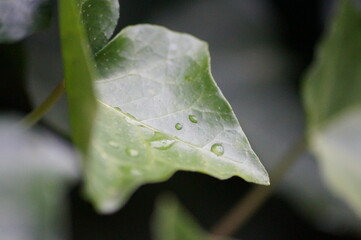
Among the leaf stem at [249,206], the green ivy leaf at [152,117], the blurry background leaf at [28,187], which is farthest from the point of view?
the leaf stem at [249,206]

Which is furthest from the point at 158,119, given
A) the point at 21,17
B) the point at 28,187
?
the point at 28,187

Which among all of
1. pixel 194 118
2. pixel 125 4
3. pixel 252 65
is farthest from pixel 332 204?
pixel 194 118

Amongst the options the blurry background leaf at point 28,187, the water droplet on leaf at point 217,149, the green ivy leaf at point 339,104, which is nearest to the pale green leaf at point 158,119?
the water droplet on leaf at point 217,149

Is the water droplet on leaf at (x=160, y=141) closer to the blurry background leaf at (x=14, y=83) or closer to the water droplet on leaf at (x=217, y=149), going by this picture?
the water droplet on leaf at (x=217, y=149)

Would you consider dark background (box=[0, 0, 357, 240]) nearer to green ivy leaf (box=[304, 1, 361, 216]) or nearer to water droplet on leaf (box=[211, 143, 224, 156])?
green ivy leaf (box=[304, 1, 361, 216])

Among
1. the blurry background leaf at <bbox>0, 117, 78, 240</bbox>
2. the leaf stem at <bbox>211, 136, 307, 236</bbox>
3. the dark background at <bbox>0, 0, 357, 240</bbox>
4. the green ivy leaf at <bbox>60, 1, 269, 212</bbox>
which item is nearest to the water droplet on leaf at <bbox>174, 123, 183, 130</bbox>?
the green ivy leaf at <bbox>60, 1, 269, 212</bbox>

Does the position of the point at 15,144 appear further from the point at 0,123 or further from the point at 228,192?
the point at 228,192
